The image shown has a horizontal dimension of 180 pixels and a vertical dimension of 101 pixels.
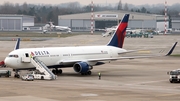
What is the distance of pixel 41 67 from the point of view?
58.7 metres

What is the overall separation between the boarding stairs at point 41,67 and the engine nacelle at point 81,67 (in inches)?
183

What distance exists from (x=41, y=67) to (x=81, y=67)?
5.23 m

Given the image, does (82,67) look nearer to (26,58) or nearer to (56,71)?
(56,71)

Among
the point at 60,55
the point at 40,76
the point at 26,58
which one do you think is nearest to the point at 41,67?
the point at 40,76

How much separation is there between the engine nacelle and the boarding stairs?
15.3 feet

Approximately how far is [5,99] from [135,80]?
19920mm

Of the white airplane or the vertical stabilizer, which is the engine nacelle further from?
the vertical stabilizer

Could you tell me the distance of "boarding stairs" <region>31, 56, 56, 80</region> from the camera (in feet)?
190

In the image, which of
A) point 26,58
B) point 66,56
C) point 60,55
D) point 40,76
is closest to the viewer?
point 40,76

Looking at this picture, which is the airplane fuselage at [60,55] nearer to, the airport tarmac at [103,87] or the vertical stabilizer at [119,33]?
the vertical stabilizer at [119,33]

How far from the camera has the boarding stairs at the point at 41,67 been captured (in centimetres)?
5781

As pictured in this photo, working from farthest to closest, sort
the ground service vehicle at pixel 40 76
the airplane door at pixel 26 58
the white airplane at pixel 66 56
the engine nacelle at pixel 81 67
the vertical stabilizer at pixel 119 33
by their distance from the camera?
the vertical stabilizer at pixel 119 33
the engine nacelle at pixel 81 67
the white airplane at pixel 66 56
the airplane door at pixel 26 58
the ground service vehicle at pixel 40 76

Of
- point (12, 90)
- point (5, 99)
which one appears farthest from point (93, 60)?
point (5, 99)

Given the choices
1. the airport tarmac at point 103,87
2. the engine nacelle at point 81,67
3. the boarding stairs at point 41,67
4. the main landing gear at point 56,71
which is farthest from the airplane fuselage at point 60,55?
the airport tarmac at point 103,87
